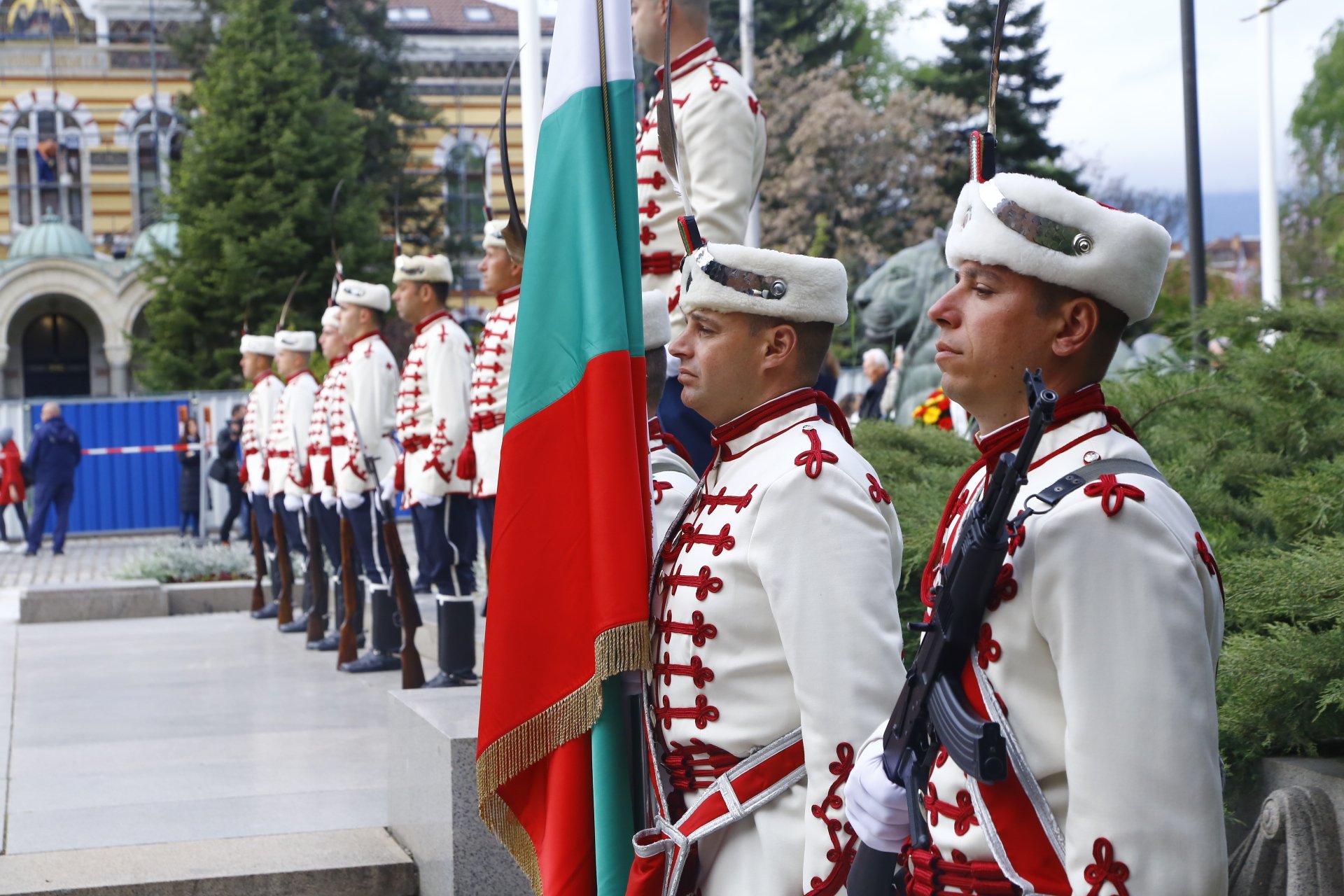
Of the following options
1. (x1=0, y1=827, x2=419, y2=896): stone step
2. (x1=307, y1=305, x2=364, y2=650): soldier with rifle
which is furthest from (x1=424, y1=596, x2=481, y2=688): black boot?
(x1=0, y1=827, x2=419, y2=896): stone step

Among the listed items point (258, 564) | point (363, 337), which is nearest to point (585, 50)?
point (363, 337)

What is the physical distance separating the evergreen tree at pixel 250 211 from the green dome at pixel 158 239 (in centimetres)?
208

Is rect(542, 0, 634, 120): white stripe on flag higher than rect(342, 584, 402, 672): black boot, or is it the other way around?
rect(542, 0, 634, 120): white stripe on flag

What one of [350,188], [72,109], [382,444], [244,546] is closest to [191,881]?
[382,444]

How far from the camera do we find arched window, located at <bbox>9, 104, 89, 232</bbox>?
137 feet

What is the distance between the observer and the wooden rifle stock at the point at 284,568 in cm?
1273

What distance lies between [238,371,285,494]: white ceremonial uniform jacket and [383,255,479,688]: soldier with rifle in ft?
15.3

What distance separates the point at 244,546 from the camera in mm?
21234

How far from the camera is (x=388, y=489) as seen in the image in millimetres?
9375

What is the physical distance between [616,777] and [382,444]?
6902 mm

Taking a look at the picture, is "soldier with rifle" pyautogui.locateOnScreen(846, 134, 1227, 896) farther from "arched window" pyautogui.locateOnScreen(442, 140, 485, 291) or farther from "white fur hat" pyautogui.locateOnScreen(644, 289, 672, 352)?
"arched window" pyautogui.locateOnScreen(442, 140, 485, 291)

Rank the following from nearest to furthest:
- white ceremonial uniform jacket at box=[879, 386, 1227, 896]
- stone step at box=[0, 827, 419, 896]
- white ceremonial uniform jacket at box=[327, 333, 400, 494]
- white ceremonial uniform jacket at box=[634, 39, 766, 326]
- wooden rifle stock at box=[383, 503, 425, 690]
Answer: white ceremonial uniform jacket at box=[879, 386, 1227, 896]
white ceremonial uniform jacket at box=[634, 39, 766, 326]
stone step at box=[0, 827, 419, 896]
wooden rifle stock at box=[383, 503, 425, 690]
white ceremonial uniform jacket at box=[327, 333, 400, 494]

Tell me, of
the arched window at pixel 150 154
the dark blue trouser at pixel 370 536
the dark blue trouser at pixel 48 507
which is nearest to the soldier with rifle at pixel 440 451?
the dark blue trouser at pixel 370 536

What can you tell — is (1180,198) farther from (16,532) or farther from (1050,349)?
(1050,349)
